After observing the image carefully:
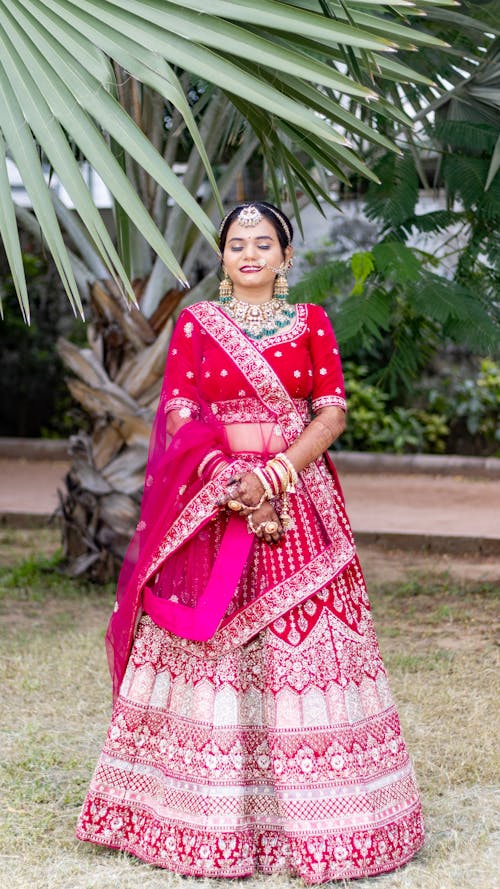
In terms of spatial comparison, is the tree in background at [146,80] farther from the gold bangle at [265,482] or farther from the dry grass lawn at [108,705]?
the dry grass lawn at [108,705]

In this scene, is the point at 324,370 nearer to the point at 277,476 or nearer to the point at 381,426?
the point at 277,476

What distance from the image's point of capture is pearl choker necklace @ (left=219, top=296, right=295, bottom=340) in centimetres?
311

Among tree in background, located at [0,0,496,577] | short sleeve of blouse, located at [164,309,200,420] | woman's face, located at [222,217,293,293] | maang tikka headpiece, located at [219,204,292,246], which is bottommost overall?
short sleeve of blouse, located at [164,309,200,420]

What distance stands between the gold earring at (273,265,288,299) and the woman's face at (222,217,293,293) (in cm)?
3

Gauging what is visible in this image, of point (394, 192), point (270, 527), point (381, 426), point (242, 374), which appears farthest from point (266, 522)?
point (381, 426)

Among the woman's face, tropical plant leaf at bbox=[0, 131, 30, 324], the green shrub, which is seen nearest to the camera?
tropical plant leaf at bbox=[0, 131, 30, 324]

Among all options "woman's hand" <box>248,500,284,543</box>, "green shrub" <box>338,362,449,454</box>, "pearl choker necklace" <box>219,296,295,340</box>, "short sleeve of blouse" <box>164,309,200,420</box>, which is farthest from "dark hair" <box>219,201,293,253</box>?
"green shrub" <box>338,362,449,454</box>

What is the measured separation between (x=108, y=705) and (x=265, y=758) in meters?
1.68

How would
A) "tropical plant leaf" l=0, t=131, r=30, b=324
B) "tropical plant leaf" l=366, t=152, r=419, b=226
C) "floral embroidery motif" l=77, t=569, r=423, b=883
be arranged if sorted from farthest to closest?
"tropical plant leaf" l=366, t=152, r=419, b=226, "floral embroidery motif" l=77, t=569, r=423, b=883, "tropical plant leaf" l=0, t=131, r=30, b=324

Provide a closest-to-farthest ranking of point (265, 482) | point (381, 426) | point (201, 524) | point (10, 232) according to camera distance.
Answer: point (10, 232), point (265, 482), point (201, 524), point (381, 426)

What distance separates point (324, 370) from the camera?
123 inches

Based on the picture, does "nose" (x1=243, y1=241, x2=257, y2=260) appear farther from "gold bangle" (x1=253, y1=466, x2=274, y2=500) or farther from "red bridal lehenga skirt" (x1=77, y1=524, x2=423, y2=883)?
"red bridal lehenga skirt" (x1=77, y1=524, x2=423, y2=883)

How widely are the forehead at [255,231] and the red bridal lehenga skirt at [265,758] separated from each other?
3.06 feet

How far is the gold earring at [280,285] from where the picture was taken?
315cm
